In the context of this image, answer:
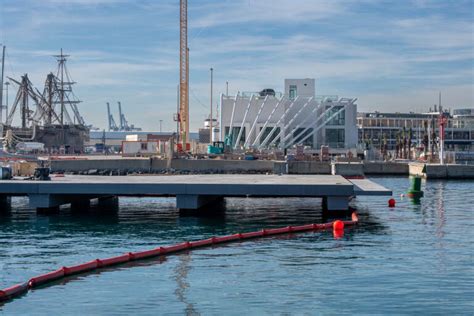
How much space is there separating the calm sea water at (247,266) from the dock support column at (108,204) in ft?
9.34

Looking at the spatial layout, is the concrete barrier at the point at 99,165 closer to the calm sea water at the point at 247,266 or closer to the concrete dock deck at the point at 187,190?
the calm sea water at the point at 247,266

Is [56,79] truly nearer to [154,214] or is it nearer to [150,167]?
[150,167]

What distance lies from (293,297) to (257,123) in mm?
99688

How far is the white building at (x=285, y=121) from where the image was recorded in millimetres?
123375

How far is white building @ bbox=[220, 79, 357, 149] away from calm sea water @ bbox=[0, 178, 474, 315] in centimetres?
7443

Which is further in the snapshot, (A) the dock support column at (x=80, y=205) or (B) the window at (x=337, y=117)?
(B) the window at (x=337, y=117)

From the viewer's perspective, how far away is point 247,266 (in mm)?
29688

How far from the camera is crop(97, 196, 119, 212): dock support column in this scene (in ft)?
171

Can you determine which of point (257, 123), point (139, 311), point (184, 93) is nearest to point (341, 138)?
point (257, 123)

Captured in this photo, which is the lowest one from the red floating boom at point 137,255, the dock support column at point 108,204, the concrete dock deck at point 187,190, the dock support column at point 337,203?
the red floating boom at point 137,255

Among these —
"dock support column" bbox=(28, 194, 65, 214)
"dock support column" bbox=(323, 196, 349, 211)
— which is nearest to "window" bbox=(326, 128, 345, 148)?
"dock support column" bbox=(323, 196, 349, 211)

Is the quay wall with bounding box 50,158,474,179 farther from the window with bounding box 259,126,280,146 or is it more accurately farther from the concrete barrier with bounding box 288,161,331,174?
the window with bounding box 259,126,280,146

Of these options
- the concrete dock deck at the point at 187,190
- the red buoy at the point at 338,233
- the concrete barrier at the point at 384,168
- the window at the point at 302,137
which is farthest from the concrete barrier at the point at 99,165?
the red buoy at the point at 338,233

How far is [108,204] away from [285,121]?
235ft
